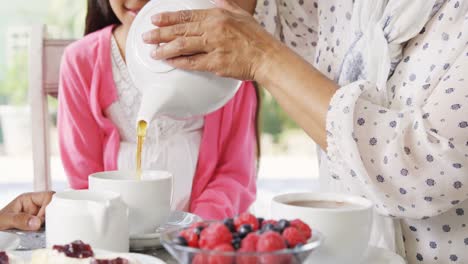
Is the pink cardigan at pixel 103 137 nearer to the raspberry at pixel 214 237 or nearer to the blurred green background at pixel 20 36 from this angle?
the raspberry at pixel 214 237

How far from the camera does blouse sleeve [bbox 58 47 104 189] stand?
5.26ft

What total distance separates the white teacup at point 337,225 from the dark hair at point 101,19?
2.88 ft

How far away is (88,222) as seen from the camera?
0.82m

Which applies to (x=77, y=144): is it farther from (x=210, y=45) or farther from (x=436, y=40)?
(x=436, y=40)

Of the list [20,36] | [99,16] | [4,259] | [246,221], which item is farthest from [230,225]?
[20,36]

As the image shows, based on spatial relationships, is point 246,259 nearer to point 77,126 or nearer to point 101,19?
point 77,126

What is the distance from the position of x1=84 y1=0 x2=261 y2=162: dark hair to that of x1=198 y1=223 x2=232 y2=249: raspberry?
1005mm

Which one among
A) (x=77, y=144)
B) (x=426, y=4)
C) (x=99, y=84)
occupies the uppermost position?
(x=426, y=4)

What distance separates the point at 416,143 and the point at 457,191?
83 millimetres

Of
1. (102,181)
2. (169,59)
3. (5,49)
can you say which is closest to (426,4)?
(169,59)

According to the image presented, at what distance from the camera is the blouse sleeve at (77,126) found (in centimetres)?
160

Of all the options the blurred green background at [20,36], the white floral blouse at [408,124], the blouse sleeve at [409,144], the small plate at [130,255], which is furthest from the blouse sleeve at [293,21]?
the blurred green background at [20,36]

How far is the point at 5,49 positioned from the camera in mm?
5547

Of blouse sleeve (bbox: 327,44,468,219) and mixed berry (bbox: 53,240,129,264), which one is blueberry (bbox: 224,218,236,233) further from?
blouse sleeve (bbox: 327,44,468,219)
